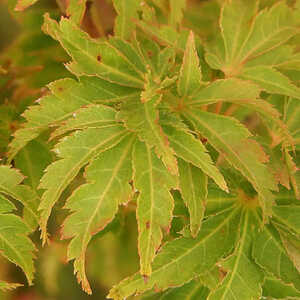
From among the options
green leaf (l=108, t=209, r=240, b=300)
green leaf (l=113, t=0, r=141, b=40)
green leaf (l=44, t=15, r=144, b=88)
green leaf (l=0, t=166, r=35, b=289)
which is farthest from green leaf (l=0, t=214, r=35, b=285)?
green leaf (l=113, t=0, r=141, b=40)

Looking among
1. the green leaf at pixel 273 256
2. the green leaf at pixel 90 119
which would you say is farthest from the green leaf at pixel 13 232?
the green leaf at pixel 273 256

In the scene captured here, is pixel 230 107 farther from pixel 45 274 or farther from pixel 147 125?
pixel 45 274

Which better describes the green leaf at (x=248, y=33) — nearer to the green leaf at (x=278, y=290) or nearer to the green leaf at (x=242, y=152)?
the green leaf at (x=242, y=152)

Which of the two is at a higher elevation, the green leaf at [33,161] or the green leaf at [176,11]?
the green leaf at [176,11]

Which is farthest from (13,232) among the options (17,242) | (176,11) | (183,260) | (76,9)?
(176,11)

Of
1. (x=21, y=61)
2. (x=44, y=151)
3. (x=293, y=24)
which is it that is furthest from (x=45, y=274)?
(x=293, y=24)

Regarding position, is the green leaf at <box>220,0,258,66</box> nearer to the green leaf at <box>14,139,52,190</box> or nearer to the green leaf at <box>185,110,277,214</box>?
the green leaf at <box>185,110,277,214</box>
